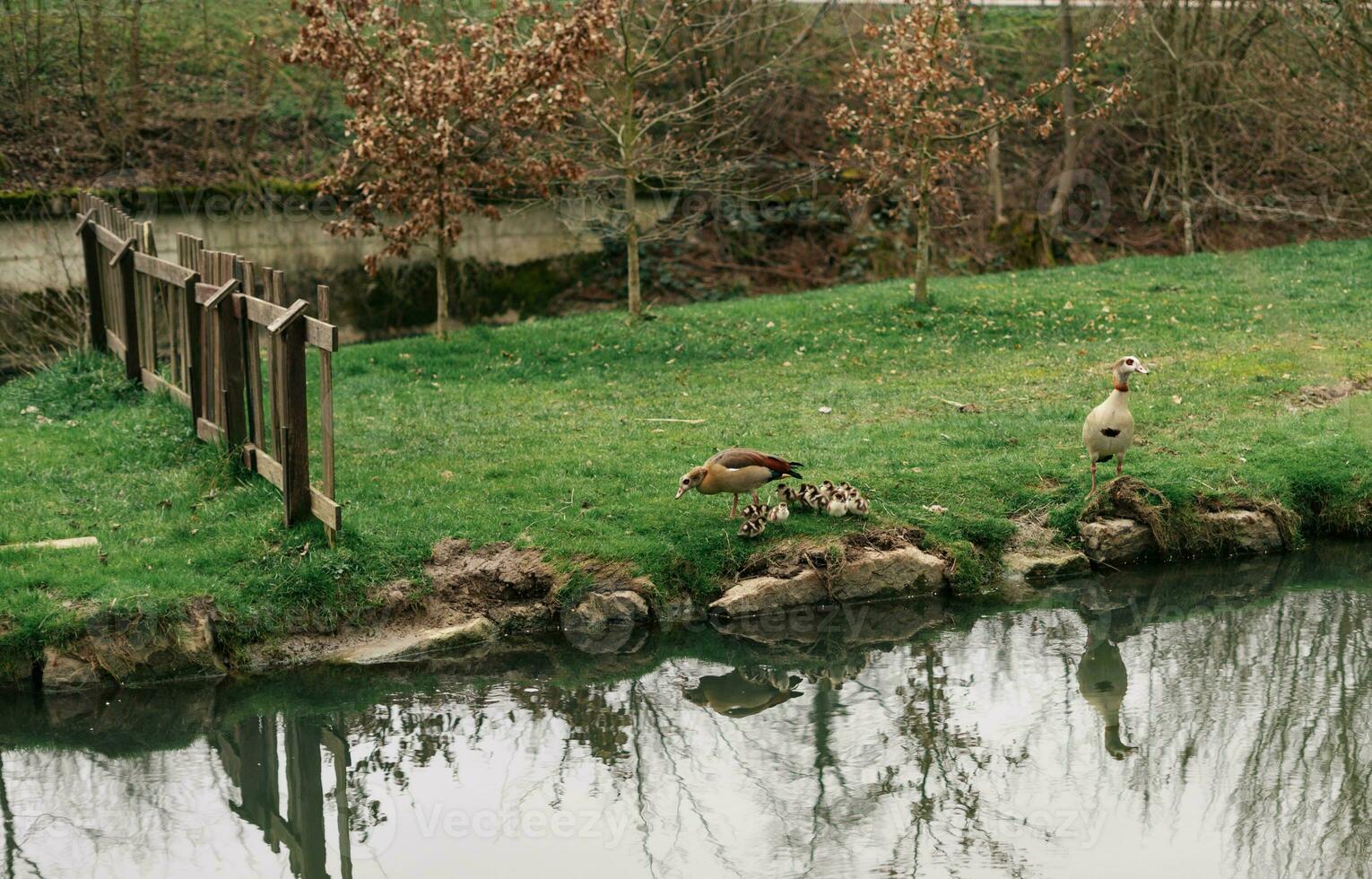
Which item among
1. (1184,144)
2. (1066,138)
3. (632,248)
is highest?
(1066,138)

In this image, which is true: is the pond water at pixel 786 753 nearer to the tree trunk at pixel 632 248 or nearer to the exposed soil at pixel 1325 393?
the exposed soil at pixel 1325 393

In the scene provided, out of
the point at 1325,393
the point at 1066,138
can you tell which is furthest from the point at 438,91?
the point at 1066,138

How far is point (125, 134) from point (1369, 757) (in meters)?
20.0

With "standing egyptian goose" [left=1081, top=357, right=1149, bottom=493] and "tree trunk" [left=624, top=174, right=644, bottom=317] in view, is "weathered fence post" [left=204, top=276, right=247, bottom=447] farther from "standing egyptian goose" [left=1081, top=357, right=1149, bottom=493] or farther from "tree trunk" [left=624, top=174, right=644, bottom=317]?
"tree trunk" [left=624, top=174, right=644, bottom=317]

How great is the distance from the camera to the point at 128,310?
46.8 ft

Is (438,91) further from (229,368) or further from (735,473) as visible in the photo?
(735,473)

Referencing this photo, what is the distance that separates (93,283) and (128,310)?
2302mm

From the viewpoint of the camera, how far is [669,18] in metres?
20.1

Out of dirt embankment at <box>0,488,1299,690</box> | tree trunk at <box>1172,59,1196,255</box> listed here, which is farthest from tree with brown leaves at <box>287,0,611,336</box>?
tree trunk at <box>1172,59,1196,255</box>

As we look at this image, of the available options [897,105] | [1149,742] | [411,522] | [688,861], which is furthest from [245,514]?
[897,105]

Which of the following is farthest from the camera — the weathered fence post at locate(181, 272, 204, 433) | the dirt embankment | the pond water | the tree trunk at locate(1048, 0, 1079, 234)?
the tree trunk at locate(1048, 0, 1079, 234)

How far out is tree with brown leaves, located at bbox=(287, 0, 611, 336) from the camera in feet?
54.4

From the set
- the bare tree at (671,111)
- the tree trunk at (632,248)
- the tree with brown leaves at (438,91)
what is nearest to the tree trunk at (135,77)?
the tree with brown leaves at (438,91)

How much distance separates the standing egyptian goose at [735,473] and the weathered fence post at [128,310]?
7.11 metres
